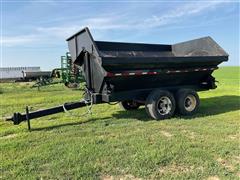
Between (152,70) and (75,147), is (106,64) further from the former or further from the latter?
(75,147)

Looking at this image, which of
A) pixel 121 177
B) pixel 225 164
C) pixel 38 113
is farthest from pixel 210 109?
pixel 121 177

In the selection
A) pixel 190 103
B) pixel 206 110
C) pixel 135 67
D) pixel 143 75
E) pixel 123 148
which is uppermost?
pixel 135 67

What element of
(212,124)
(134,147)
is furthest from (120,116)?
(134,147)

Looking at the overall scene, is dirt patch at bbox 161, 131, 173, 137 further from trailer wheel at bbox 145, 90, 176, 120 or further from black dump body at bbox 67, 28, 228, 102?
black dump body at bbox 67, 28, 228, 102

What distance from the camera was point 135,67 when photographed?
7203 millimetres

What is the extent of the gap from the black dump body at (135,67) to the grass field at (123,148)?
84cm

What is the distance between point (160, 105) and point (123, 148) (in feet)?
9.06

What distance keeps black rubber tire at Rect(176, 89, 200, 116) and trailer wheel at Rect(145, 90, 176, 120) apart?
0.23 metres

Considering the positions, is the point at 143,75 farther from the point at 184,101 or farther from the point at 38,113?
the point at 38,113

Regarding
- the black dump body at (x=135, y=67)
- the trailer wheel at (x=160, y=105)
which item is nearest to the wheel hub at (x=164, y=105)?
the trailer wheel at (x=160, y=105)

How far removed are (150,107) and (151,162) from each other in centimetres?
304

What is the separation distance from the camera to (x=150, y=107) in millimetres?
7387

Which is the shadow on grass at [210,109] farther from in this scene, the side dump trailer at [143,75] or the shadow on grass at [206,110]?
the side dump trailer at [143,75]

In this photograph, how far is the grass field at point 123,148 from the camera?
4137 millimetres
